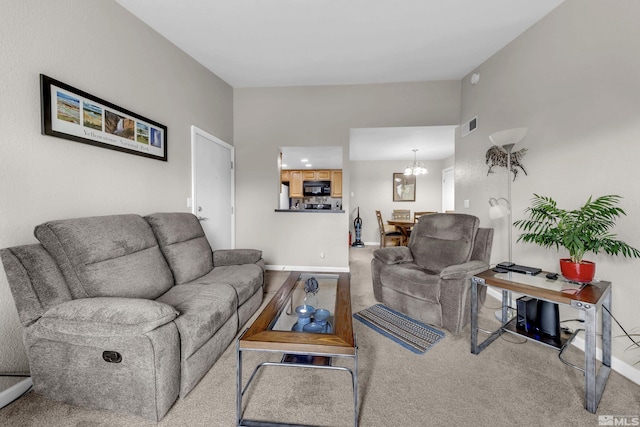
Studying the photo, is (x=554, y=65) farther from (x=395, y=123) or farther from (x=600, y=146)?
(x=395, y=123)

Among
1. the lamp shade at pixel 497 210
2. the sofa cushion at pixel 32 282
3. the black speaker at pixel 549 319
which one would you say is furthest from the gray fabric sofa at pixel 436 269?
the sofa cushion at pixel 32 282

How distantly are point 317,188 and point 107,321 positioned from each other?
575cm

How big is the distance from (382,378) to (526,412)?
0.71 meters

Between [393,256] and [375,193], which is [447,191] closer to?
[375,193]

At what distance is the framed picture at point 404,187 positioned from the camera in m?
6.75

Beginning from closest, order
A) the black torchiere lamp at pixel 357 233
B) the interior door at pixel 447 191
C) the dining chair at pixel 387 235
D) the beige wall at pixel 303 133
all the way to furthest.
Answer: the beige wall at pixel 303 133 → the dining chair at pixel 387 235 → the interior door at pixel 447 191 → the black torchiere lamp at pixel 357 233

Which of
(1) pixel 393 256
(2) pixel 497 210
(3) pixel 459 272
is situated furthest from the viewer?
(1) pixel 393 256

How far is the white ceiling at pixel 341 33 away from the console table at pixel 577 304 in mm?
2171

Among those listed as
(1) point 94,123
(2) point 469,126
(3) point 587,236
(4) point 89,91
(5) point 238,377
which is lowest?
(5) point 238,377

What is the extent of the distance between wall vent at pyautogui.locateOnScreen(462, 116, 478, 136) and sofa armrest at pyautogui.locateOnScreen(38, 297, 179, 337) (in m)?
3.64

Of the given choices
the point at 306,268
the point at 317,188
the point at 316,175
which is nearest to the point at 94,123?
the point at 306,268

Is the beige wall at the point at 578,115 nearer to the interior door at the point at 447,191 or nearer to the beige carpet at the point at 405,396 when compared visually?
the beige carpet at the point at 405,396

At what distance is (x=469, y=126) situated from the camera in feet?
10.7

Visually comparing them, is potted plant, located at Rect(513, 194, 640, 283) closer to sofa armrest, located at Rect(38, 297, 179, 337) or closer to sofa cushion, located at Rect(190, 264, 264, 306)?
sofa cushion, located at Rect(190, 264, 264, 306)
